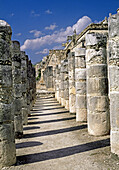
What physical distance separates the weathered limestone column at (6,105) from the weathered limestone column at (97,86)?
3.62 m

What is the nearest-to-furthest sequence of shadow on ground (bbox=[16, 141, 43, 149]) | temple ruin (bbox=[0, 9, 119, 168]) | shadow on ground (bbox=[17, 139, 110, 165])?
1. temple ruin (bbox=[0, 9, 119, 168])
2. shadow on ground (bbox=[17, 139, 110, 165])
3. shadow on ground (bbox=[16, 141, 43, 149])

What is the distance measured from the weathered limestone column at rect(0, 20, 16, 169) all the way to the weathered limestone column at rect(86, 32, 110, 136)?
362 cm

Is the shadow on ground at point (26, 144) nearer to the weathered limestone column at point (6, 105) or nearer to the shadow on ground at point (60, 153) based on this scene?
the shadow on ground at point (60, 153)

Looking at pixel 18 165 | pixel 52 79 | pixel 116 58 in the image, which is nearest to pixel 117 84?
pixel 116 58

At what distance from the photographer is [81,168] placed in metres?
4.81

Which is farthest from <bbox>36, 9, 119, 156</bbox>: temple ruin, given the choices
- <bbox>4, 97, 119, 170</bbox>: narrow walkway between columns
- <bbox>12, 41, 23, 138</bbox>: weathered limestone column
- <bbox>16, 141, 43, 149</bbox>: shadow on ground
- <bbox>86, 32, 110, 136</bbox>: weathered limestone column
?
<bbox>12, 41, 23, 138</bbox>: weathered limestone column

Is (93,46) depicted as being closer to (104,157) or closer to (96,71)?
(96,71)

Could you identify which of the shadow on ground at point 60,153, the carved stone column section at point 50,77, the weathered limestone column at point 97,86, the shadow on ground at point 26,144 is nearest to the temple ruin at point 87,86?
the weathered limestone column at point 97,86

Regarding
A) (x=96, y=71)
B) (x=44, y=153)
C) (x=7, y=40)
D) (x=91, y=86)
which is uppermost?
(x=7, y=40)

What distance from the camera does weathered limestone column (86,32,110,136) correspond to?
737cm

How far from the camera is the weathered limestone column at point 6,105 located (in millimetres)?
4926

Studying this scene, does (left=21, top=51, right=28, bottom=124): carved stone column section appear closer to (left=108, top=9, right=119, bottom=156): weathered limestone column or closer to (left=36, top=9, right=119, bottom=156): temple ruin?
(left=36, top=9, right=119, bottom=156): temple ruin

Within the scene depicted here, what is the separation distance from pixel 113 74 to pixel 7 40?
3374 millimetres

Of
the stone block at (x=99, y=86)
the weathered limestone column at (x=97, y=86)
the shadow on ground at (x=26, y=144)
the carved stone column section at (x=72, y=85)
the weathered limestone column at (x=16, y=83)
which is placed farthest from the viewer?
the carved stone column section at (x=72, y=85)
